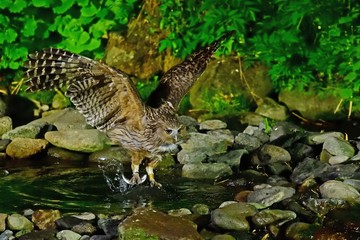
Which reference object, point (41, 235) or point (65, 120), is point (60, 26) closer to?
point (65, 120)

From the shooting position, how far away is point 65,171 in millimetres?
8570

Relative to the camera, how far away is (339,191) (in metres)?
6.84

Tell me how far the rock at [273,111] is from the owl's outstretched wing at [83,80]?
11.5 ft

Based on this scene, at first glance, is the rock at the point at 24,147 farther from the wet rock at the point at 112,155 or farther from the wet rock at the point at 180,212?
the wet rock at the point at 180,212

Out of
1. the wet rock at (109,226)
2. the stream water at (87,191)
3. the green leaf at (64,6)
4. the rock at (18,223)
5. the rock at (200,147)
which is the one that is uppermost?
the green leaf at (64,6)

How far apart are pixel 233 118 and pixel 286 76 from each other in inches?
31.3

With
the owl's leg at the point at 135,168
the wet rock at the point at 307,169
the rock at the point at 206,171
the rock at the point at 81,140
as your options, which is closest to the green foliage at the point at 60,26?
the rock at the point at 81,140

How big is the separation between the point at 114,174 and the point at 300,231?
2.65 m

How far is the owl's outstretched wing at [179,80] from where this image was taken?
746 cm

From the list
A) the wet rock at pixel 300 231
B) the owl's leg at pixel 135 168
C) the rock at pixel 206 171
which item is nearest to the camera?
the wet rock at pixel 300 231

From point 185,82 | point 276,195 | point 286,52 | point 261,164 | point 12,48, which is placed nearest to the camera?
point 276,195

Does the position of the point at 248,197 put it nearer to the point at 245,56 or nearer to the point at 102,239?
the point at 102,239

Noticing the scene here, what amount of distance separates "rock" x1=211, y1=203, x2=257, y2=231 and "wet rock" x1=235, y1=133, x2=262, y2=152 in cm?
236

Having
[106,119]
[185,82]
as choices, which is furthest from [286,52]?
[106,119]
